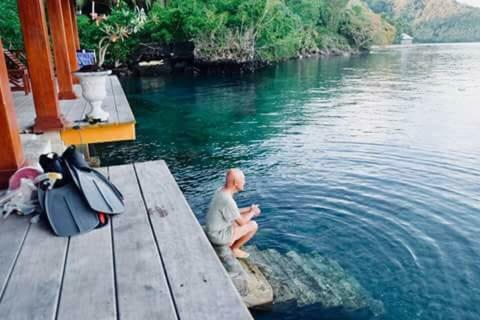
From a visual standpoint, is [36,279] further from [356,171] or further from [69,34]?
[69,34]

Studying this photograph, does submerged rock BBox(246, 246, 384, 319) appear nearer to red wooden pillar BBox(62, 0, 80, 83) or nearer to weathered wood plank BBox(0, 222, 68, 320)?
weathered wood plank BBox(0, 222, 68, 320)

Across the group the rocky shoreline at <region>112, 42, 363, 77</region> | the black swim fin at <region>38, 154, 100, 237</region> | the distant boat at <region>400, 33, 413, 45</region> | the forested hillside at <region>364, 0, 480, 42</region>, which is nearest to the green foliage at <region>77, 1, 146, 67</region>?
the rocky shoreline at <region>112, 42, 363, 77</region>

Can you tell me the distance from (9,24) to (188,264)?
21.0m

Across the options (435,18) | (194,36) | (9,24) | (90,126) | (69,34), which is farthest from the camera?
(435,18)

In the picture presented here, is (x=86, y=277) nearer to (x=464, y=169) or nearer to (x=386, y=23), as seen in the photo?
(x=464, y=169)

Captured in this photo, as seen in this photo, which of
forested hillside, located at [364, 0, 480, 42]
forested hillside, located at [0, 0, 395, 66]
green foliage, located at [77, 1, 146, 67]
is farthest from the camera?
forested hillside, located at [364, 0, 480, 42]

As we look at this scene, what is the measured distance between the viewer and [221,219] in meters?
3.34

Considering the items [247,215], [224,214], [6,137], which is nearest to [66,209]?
[6,137]

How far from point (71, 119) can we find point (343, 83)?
55.5 ft

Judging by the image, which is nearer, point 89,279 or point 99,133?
point 89,279

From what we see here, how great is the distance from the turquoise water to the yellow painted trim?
1.65m

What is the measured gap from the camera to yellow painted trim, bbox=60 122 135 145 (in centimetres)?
478

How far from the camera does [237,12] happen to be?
80.6 ft

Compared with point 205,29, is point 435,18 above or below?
above
